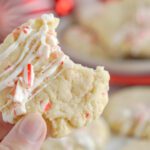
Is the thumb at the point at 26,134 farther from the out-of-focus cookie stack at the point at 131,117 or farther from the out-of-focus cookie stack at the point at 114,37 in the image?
the out-of-focus cookie stack at the point at 114,37

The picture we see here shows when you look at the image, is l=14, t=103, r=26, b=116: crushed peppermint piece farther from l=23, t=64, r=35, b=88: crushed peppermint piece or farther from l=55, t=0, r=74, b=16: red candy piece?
l=55, t=0, r=74, b=16: red candy piece

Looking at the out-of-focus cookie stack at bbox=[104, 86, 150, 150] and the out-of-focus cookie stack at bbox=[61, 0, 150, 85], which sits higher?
the out-of-focus cookie stack at bbox=[61, 0, 150, 85]

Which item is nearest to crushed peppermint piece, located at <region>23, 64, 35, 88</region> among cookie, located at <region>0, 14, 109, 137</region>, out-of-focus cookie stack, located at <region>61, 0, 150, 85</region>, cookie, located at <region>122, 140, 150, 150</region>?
cookie, located at <region>0, 14, 109, 137</region>

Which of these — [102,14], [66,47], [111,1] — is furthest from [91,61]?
[111,1]

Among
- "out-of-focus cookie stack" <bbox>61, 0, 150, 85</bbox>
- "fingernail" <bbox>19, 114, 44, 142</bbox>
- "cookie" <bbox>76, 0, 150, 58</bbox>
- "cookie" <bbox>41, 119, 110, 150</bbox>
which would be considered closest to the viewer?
"fingernail" <bbox>19, 114, 44, 142</bbox>

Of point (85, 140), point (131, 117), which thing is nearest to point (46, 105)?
point (85, 140)

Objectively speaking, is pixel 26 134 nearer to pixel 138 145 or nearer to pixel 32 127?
pixel 32 127
